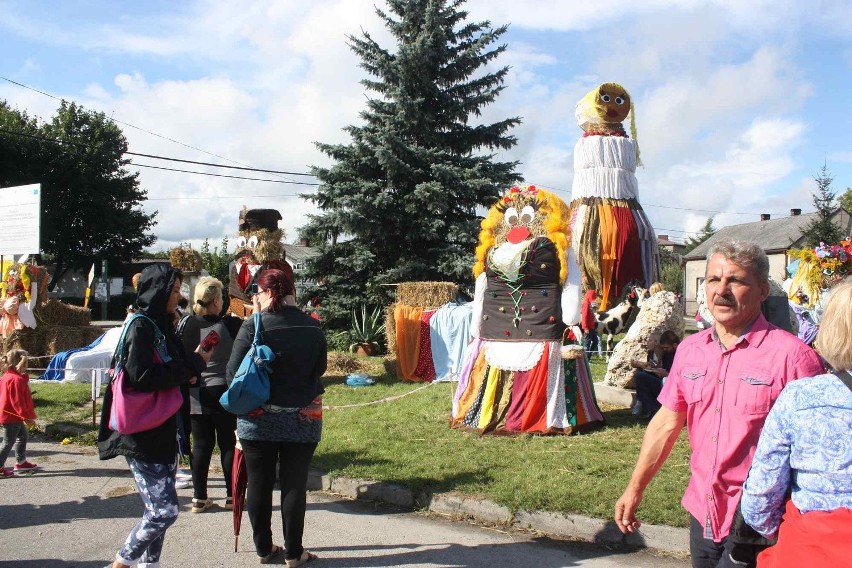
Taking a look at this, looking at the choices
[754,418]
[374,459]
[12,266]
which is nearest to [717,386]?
[754,418]

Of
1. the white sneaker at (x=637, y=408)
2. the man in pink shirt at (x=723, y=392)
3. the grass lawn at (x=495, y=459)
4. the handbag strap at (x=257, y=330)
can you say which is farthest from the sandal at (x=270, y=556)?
the white sneaker at (x=637, y=408)

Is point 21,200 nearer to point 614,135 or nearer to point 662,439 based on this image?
point 614,135

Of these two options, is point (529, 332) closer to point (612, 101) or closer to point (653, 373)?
point (653, 373)

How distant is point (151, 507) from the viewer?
151 inches

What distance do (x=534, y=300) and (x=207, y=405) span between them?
374 centimetres

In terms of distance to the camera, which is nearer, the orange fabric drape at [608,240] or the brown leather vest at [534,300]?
the brown leather vest at [534,300]

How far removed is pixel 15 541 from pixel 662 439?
4582 mm

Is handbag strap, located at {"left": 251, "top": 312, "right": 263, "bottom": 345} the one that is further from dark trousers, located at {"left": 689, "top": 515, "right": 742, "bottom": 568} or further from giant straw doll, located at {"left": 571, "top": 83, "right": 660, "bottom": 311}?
giant straw doll, located at {"left": 571, "top": 83, "right": 660, "bottom": 311}

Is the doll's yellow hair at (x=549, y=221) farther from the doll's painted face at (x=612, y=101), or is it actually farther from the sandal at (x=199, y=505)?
the doll's painted face at (x=612, y=101)

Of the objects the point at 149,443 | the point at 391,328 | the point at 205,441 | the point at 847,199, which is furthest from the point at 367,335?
the point at 847,199

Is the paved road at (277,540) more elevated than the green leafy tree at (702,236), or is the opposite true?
the green leafy tree at (702,236)

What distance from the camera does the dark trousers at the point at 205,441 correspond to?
218 inches

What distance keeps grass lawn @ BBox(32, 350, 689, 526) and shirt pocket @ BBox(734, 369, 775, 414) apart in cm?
240

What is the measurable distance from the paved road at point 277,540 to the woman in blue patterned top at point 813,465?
2421mm
